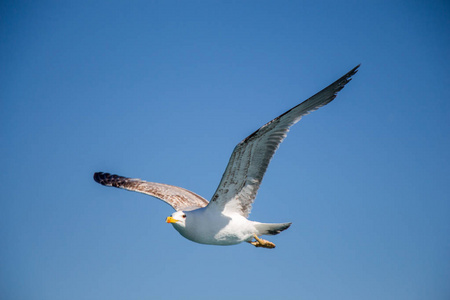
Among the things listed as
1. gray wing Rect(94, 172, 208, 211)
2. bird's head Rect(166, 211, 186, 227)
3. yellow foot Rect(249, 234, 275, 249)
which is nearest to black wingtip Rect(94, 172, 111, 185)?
gray wing Rect(94, 172, 208, 211)

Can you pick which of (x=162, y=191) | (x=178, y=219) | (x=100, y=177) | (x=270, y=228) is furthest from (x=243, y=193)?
(x=100, y=177)

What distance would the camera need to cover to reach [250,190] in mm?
11375

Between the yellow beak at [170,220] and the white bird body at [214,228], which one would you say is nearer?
the yellow beak at [170,220]

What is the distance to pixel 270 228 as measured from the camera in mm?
11852

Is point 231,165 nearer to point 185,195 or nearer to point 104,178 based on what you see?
point 185,195

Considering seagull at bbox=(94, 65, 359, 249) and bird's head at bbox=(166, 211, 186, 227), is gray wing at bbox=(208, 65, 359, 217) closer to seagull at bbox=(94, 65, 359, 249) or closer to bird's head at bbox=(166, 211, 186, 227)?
seagull at bbox=(94, 65, 359, 249)

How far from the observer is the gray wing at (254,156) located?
9836mm

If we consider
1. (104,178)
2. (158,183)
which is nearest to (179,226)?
(158,183)

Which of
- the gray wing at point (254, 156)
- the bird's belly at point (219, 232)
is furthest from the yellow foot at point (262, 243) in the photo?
the gray wing at point (254, 156)

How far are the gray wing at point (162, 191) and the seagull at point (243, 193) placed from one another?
1828 mm

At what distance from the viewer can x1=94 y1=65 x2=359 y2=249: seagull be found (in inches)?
391

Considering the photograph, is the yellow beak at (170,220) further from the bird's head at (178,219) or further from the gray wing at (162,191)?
the gray wing at (162,191)

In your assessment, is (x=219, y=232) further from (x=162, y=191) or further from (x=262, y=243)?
(x=162, y=191)

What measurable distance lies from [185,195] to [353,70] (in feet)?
→ 23.8
